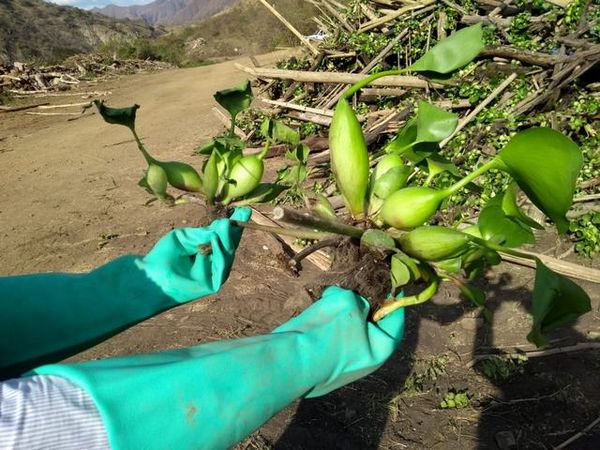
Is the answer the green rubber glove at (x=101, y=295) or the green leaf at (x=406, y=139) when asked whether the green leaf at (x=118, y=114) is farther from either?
the green leaf at (x=406, y=139)

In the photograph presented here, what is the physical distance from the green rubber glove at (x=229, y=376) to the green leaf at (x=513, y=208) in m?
0.41

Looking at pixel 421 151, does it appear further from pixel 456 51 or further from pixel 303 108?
pixel 303 108

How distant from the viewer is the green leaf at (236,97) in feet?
4.06

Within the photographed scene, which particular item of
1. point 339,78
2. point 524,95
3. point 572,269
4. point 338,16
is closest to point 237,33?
point 338,16

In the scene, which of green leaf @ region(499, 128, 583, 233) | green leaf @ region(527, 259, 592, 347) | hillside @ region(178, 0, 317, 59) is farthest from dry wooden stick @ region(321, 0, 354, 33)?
hillside @ region(178, 0, 317, 59)

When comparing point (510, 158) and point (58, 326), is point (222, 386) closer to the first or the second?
point (58, 326)

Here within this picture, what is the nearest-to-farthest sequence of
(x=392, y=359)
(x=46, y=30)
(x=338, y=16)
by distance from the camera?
(x=392, y=359) < (x=338, y=16) < (x=46, y=30)

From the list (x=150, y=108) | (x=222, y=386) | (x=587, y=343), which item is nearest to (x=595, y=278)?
(x=587, y=343)

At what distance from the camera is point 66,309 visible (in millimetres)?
1347

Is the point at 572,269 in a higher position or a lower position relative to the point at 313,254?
lower

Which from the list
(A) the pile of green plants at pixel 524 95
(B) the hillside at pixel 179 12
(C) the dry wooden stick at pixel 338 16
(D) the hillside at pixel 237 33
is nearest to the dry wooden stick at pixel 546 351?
(A) the pile of green plants at pixel 524 95

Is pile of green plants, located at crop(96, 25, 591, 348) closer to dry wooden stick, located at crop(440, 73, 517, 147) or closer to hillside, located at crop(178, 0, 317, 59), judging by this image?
dry wooden stick, located at crop(440, 73, 517, 147)

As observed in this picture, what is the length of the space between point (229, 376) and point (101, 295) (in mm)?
Answer: 596

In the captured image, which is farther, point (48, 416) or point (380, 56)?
point (380, 56)
